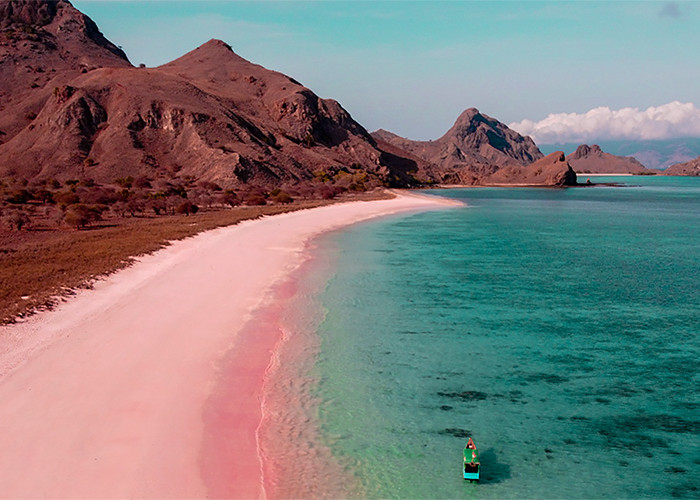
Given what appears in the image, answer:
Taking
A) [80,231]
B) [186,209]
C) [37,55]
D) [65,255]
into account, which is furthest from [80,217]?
[37,55]

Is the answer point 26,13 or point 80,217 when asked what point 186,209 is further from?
point 26,13

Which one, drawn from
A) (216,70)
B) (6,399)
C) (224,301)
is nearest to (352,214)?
(224,301)

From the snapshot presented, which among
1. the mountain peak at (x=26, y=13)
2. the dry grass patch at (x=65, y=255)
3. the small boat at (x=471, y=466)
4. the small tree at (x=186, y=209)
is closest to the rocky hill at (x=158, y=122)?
the mountain peak at (x=26, y=13)

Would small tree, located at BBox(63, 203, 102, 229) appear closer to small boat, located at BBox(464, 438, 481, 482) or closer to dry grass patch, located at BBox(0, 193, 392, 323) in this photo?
dry grass patch, located at BBox(0, 193, 392, 323)

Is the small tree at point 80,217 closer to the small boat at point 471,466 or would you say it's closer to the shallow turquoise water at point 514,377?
the shallow turquoise water at point 514,377

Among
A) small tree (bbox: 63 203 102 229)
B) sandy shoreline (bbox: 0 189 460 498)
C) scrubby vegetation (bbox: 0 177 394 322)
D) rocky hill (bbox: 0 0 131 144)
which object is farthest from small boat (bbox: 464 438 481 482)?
rocky hill (bbox: 0 0 131 144)

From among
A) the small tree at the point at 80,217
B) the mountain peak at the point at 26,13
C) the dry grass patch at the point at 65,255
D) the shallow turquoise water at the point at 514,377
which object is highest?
the mountain peak at the point at 26,13
